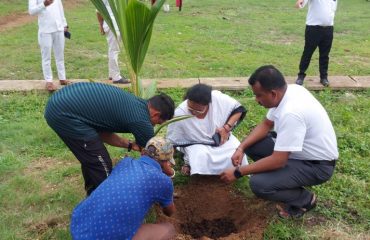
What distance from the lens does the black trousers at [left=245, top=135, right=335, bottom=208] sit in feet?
10.4

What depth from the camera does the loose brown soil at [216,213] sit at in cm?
319

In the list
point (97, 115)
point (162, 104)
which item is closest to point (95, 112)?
point (97, 115)

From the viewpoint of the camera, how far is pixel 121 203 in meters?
2.39

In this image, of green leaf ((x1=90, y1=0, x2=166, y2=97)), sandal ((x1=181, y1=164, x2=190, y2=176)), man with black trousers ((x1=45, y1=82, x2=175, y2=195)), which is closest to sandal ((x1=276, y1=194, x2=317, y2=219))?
sandal ((x1=181, y1=164, x2=190, y2=176))

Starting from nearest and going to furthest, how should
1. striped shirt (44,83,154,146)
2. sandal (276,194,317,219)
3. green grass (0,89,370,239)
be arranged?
striped shirt (44,83,154,146)
green grass (0,89,370,239)
sandal (276,194,317,219)

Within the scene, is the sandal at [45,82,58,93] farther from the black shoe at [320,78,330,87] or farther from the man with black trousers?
the black shoe at [320,78,330,87]

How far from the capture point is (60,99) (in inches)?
116

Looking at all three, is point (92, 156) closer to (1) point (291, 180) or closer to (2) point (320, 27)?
(1) point (291, 180)

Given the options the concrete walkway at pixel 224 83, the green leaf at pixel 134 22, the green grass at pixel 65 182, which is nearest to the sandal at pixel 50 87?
the concrete walkway at pixel 224 83

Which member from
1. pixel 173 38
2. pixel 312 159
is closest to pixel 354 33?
pixel 173 38

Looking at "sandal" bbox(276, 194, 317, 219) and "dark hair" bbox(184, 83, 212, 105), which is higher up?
"dark hair" bbox(184, 83, 212, 105)

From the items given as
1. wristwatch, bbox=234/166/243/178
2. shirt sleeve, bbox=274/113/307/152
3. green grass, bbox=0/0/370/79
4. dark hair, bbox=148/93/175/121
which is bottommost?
green grass, bbox=0/0/370/79

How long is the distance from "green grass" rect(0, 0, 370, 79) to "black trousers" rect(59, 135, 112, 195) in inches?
118

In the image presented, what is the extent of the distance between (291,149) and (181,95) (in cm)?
297
